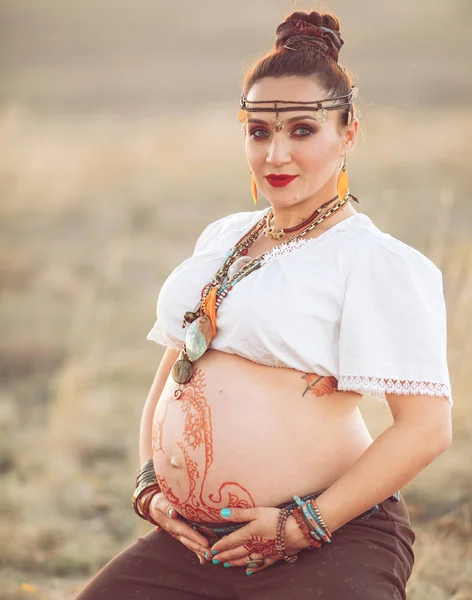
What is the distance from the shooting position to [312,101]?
8.08 feet

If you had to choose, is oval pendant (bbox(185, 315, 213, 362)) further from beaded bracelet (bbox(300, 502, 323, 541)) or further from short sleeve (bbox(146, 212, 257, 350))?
beaded bracelet (bbox(300, 502, 323, 541))

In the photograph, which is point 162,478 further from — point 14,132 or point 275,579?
point 14,132

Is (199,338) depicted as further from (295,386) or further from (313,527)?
(313,527)

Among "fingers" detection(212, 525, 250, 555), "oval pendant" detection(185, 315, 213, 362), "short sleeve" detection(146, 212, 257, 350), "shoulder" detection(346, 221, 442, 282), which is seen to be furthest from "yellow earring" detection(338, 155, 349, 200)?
"fingers" detection(212, 525, 250, 555)

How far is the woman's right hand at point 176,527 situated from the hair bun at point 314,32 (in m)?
1.29

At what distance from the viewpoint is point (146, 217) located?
35.6 ft

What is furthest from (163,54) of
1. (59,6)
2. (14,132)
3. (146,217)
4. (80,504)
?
(80,504)

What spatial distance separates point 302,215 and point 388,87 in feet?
51.9

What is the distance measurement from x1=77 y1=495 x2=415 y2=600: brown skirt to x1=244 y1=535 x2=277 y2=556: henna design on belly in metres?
0.07

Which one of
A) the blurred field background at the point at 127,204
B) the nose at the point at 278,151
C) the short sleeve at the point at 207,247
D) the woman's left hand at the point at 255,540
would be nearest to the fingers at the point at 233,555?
the woman's left hand at the point at 255,540

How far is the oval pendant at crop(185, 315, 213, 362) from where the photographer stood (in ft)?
7.84

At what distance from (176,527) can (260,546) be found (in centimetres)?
31

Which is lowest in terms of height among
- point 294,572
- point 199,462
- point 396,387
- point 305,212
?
point 294,572

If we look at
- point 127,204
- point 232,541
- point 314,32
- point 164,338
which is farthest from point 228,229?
point 127,204
